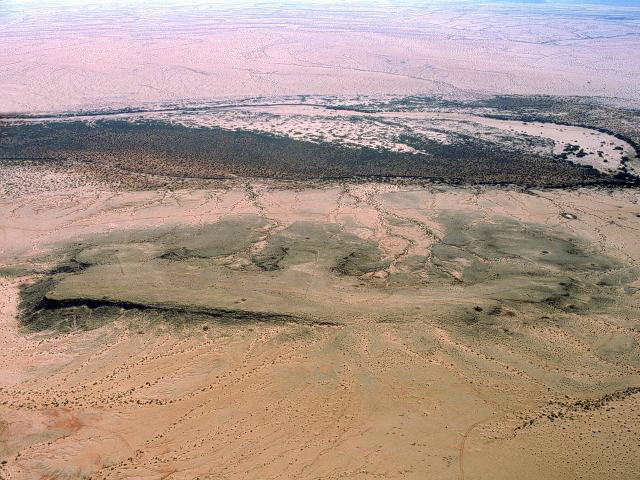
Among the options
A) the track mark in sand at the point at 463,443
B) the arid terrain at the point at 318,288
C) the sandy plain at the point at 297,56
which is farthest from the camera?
the sandy plain at the point at 297,56

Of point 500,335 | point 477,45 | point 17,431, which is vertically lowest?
A: point 17,431

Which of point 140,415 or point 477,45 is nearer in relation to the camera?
point 140,415

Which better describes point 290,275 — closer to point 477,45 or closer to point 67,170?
point 67,170

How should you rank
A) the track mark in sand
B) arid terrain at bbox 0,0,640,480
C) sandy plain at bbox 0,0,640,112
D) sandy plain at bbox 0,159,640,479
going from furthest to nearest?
sandy plain at bbox 0,0,640,112
arid terrain at bbox 0,0,640,480
sandy plain at bbox 0,159,640,479
the track mark in sand

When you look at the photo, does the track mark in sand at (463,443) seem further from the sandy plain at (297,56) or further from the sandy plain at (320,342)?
the sandy plain at (297,56)

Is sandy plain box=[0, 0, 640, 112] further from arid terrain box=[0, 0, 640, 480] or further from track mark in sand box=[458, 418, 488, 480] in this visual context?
track mark in sand box=[458, 418, 488, 480]

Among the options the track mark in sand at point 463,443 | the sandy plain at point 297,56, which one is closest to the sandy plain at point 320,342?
the track mark in sand at point 463,443

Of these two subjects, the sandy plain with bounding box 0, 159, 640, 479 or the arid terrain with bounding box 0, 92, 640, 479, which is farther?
the arid terrain with bounding box 0, 92, 640, 479

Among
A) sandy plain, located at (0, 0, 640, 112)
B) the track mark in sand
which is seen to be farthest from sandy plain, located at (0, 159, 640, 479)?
sandy plain, located at (0, 0, 640, 112)

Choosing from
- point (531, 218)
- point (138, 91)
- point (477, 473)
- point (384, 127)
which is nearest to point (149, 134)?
point (138, 91)
